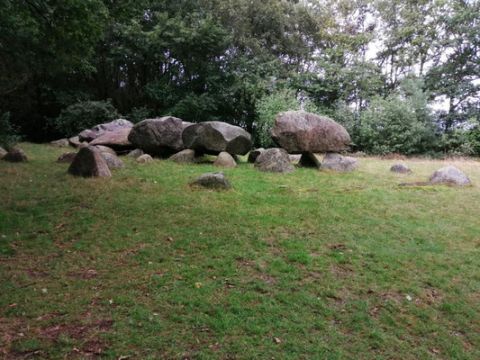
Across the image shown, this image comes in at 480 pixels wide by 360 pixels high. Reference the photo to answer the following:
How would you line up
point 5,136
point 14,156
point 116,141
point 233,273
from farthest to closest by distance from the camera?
point 116,141, point 5,136, point 14,156, point 233,273

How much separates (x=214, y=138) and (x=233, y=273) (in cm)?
755

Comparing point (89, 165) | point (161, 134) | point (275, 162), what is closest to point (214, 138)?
point (161, 134)

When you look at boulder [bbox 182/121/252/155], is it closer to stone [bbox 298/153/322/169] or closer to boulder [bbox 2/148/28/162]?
stone [bbox 298/153/322/169]

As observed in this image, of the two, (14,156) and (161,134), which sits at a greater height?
(161,134)

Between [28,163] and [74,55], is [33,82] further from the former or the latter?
[74,55]

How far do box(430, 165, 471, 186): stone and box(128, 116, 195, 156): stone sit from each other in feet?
24.7

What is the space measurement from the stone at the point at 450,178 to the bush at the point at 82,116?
14448mm

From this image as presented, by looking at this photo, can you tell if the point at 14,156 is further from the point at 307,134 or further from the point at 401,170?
the point at 401,170

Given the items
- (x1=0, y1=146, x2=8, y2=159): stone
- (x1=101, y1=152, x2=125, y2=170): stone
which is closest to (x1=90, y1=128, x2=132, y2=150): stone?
(x1=0, y1=146, x2=8, y2=159): stone

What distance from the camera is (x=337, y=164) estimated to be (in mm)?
11594

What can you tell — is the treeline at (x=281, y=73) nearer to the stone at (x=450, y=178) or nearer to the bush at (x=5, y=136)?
the bush at (x=5, y=136)

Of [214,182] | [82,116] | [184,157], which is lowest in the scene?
[214,182]

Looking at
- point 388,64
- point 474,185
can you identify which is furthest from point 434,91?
point 474,185

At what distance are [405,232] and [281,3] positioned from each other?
19.3 metres
